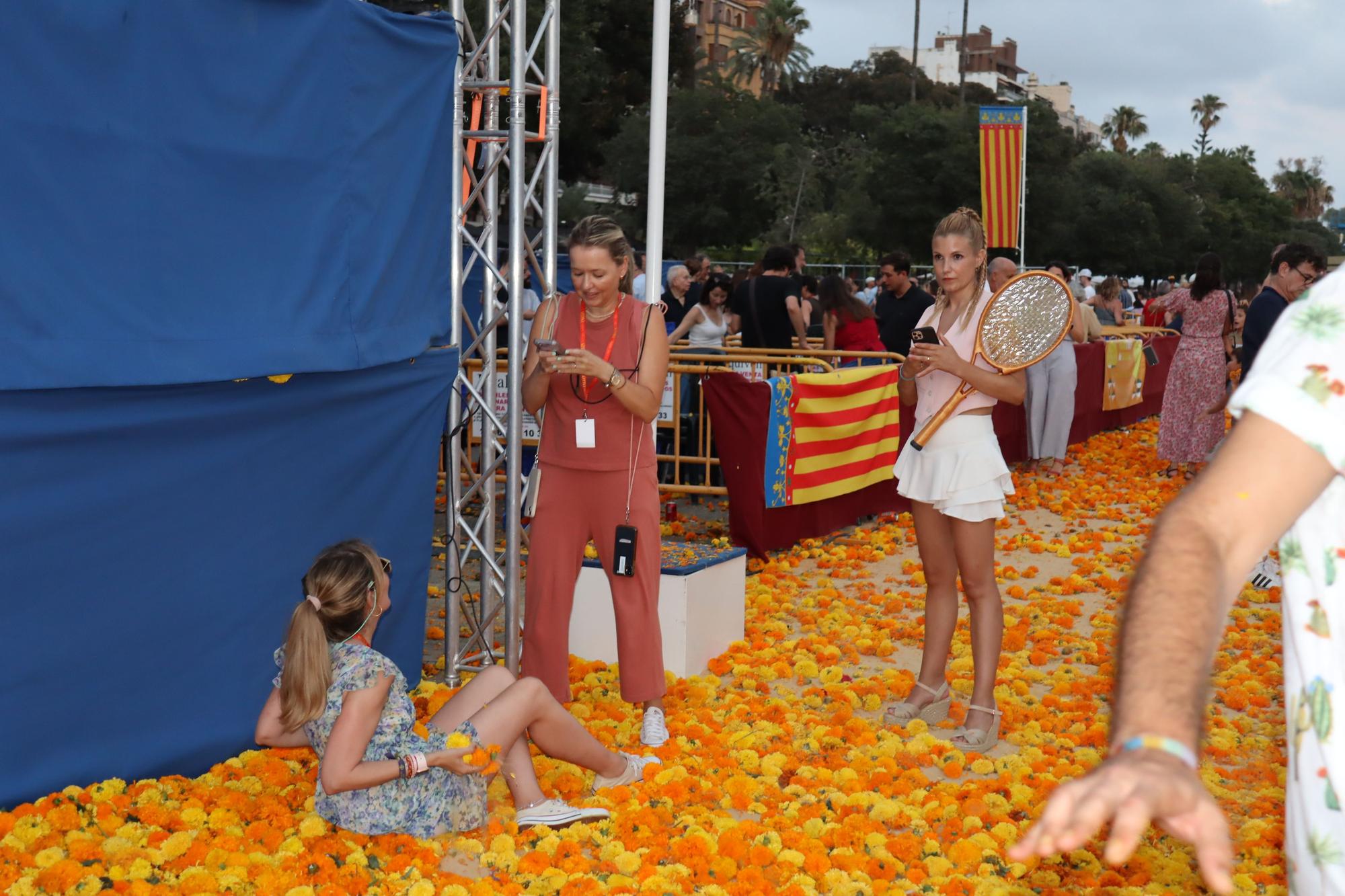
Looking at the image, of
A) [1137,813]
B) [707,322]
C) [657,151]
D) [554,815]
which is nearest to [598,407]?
[554,815]

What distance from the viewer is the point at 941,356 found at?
5.12m

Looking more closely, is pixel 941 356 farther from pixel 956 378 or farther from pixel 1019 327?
pixel 1019 327

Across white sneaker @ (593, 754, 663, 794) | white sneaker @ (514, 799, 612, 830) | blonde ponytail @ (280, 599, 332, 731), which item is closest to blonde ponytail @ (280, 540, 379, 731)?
blonde ponytail @ (280, 599, 332, 731)

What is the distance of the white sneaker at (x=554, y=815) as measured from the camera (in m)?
4.31

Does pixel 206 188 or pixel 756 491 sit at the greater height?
pixel 206 188

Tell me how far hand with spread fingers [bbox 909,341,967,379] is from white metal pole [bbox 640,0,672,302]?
5.16 ft

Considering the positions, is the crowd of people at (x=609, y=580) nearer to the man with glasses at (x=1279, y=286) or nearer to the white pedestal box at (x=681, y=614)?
the white pedestal box at (x=681, y=614)

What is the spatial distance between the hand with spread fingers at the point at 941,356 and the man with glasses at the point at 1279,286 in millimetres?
3812

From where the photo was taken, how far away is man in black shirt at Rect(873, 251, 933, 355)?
36.3 ft

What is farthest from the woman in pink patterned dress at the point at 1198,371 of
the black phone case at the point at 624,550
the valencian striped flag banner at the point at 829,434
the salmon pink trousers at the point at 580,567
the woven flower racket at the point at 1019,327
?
the black phone case at the point at 624,550

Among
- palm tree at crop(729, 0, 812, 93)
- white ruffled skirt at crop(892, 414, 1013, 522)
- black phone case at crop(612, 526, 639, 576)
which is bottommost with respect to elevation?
black phone case at crop(612, 526, 639, 576)

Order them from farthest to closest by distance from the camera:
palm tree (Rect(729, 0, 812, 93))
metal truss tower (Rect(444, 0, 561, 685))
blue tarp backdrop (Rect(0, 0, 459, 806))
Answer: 1. palm tree (Rect(729, 0, 812, 93))
2. metal truss tower (Rect(444, 0, 561, 685))
3. blue tarp backdrop (Rect(0, 0, 459, 806))

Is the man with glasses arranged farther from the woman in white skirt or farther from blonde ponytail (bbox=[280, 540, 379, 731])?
blonde ponytail (bbox=[280, 540, 379, 731])

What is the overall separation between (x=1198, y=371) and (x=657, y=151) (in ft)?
23.8
